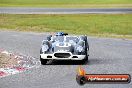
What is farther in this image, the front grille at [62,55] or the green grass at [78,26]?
the green grass at [78,26]

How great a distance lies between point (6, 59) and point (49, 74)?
4871mm

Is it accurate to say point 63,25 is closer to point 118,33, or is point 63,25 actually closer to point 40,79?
point 118,33

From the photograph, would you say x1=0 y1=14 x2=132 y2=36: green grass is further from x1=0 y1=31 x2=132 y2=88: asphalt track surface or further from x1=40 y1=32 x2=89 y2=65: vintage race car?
x1=40 y1=32 x2=89 y2=65: vintage race car

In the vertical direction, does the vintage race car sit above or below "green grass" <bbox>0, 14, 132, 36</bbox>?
above

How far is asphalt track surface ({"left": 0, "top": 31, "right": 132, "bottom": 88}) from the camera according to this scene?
13.3 metres

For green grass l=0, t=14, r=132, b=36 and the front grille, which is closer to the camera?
the front grille

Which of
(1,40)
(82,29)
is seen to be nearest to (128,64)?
(1,40)

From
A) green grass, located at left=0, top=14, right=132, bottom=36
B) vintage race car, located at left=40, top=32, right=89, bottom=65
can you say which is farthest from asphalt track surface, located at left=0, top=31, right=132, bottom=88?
green grass, located at left=0, top=14, right=132, bottom=36

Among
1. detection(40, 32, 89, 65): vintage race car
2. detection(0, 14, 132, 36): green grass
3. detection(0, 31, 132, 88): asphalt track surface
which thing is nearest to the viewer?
detection(0, 31, 132, 88): asphalt track surface

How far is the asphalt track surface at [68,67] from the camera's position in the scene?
1326 cm

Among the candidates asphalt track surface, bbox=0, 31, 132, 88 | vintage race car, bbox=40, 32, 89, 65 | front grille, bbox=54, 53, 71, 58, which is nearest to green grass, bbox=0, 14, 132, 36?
asphalt track surface, bbox=0, 31, 132, 88

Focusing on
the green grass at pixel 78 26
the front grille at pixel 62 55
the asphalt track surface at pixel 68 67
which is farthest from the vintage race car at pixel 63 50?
the green grass at pixel 78 26

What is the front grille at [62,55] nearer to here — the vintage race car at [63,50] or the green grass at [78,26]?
the vintage race car at [63,50]

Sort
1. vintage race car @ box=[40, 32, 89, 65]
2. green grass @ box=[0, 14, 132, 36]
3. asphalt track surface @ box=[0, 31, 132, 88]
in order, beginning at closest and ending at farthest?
asphalt track surface @ box=[0, 31, 132, 88] < vintage race car @ box=[40, 32, 89, 65] < green grass @ box=[0, 14, 132, 36]
